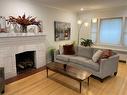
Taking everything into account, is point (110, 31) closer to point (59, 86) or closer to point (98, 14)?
point (98, 14)

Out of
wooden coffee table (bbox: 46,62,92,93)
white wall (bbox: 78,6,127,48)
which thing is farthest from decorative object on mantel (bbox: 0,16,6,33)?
white wall (bbox: 78,6,127,48)

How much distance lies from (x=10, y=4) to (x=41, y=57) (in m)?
2.14

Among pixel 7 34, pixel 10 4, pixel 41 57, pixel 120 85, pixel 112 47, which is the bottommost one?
pixel 120 85

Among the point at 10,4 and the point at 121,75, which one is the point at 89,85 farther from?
the point at 10,4

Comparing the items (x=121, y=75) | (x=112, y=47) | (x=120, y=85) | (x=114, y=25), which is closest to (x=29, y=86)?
(x=120, y=85)

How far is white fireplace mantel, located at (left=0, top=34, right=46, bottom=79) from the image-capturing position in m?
3.11

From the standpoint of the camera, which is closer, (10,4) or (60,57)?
(10,4)

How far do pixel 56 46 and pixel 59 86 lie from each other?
8.69ft

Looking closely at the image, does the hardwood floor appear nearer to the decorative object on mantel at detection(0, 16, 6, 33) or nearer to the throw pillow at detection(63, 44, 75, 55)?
the throw pillow at detection(63, 44, 75, 55)

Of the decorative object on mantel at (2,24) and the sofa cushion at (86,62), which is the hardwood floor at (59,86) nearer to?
the sofa cushion at (86,62)

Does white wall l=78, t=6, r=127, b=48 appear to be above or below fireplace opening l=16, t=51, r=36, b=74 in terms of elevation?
above

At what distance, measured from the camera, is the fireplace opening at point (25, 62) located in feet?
12.6

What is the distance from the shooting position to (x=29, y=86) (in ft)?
9.46

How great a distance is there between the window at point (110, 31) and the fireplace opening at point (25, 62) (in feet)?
11.8
